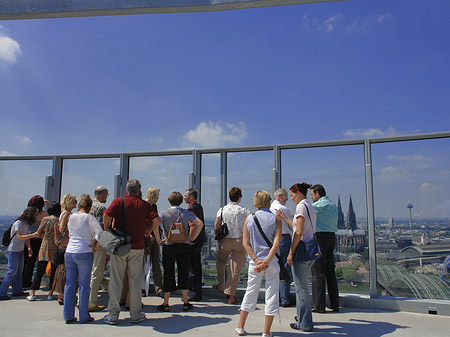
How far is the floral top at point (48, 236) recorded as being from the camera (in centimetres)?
564

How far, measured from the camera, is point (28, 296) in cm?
606

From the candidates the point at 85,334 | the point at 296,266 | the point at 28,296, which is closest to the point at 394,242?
the point at 296,266

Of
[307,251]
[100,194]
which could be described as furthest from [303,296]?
[100,194]

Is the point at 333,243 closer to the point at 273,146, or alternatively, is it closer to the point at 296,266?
the point at 296,266

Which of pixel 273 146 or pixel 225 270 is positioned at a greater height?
pixel 273 146

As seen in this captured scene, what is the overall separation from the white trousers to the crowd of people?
0.04ft

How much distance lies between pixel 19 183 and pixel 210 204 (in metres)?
4.34

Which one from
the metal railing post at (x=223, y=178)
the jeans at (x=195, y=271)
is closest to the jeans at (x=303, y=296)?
the jeans at (x=195, y=271)

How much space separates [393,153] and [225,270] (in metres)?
3.50

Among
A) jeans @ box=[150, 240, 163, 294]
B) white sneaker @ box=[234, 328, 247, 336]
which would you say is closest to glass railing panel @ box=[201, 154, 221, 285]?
jeans @ box=[150, 240, 163, 294]

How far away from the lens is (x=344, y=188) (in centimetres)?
595

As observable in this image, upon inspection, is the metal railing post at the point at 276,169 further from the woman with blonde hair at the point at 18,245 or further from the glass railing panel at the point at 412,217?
the woman with blonde hair at the point at 18,245

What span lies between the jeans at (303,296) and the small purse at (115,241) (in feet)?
7.08

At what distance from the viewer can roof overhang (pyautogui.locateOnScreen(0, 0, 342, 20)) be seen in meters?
5.32
